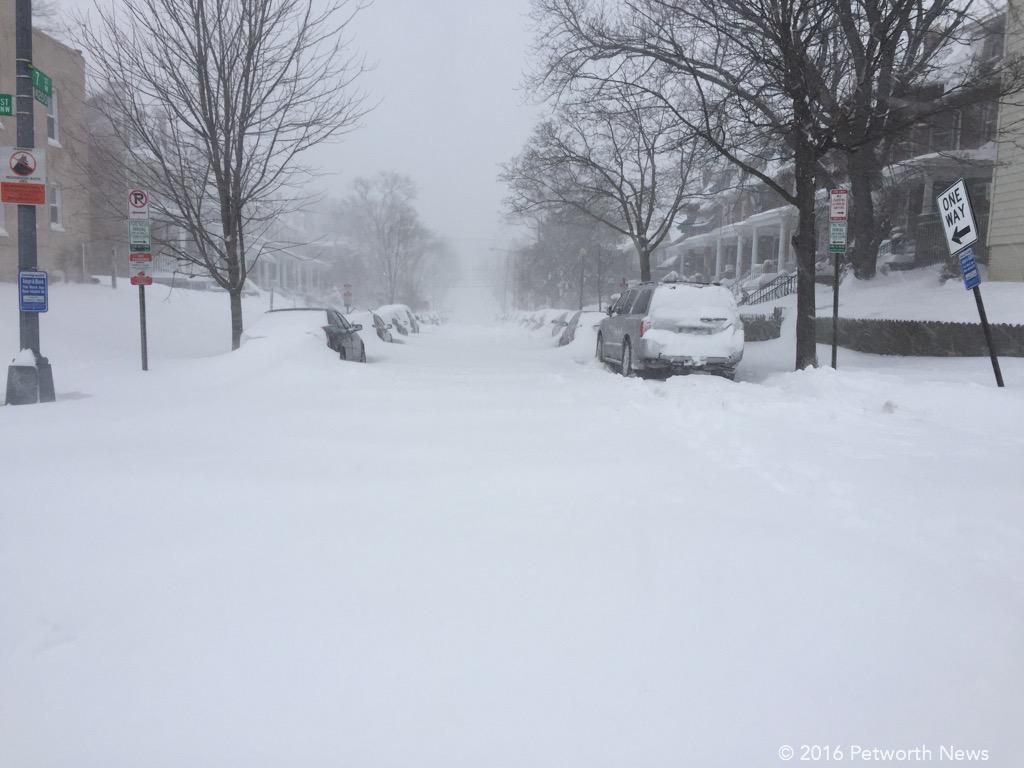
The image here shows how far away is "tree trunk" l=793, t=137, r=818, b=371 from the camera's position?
483 inches

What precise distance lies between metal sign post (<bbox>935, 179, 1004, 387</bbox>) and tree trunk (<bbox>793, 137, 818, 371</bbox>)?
301 centimetres

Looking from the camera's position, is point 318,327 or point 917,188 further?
point 917,188

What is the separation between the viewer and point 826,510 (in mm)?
4406

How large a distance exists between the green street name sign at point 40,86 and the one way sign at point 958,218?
39.2 feet

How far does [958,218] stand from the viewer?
905 cm

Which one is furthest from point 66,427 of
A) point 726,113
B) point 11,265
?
point 11,265

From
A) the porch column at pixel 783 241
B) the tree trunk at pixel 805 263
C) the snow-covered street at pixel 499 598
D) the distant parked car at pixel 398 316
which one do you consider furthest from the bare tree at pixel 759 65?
the porch column at pixel 783 241

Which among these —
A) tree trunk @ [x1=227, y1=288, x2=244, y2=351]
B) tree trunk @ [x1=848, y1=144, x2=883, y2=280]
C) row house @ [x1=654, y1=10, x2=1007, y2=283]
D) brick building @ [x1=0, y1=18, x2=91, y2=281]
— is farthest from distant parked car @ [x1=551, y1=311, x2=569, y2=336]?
brick building @ [x1=0, y1=18, x2=91, y2=281]

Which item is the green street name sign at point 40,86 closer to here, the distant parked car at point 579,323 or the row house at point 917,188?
the distant parked car at point 579,323

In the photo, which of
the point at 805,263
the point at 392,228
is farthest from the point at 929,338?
the point at 392,228

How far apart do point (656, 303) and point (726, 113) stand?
4199 millimetres

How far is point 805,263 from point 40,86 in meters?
12.1

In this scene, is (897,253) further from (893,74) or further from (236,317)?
(236,317)

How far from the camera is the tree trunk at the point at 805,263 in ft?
40.3
